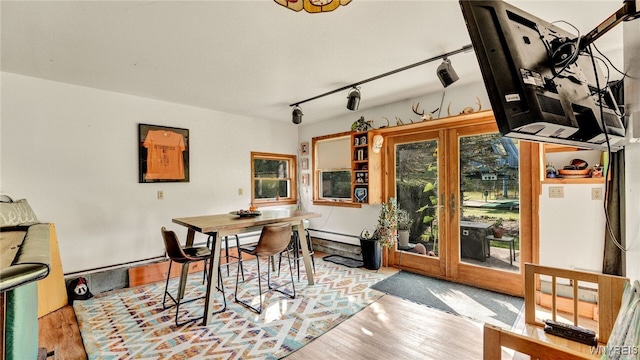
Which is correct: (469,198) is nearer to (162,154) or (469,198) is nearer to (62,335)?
(162,154)

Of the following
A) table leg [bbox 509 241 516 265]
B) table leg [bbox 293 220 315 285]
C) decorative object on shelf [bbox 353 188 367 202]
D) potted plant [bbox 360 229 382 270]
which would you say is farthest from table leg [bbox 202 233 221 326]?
table leg [bbox 509 241 516 265]

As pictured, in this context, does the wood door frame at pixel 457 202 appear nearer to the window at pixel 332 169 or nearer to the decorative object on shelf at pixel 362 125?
the decorative object on shelf at pixel 362 125

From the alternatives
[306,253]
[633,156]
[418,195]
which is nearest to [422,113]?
[418,195]

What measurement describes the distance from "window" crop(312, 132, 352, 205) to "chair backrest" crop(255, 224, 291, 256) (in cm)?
202

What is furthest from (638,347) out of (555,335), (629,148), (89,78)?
(89,78)

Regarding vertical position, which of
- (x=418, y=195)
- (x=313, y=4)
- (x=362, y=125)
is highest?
(x=313, y=4)

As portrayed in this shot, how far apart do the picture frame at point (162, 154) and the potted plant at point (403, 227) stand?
3.31 metres

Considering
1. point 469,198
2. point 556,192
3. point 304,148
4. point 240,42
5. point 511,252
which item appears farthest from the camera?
point 304,148

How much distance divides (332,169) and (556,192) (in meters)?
3.16

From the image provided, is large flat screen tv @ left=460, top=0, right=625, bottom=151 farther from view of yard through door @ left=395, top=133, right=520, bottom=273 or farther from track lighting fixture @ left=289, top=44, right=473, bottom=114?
view of yard through door @ left=395, top=133, right=520, bottom=273

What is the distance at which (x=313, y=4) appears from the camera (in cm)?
176

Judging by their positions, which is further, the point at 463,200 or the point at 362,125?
the point at 362,125

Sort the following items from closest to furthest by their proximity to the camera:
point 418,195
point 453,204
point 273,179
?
point 453,204, point 418,195, point 273,179

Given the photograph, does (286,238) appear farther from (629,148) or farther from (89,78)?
(89,78)
